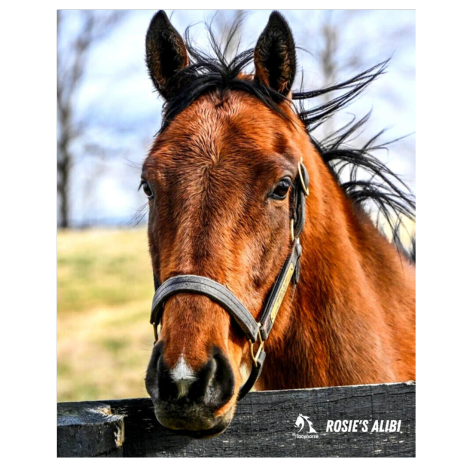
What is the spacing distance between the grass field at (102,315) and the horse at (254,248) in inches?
202

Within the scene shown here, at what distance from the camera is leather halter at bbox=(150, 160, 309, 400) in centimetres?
244

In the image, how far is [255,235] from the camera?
274 centimetres

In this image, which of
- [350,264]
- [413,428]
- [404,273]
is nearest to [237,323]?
[413,428]

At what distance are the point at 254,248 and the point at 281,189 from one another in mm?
355

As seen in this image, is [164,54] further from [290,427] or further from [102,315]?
[102,315]

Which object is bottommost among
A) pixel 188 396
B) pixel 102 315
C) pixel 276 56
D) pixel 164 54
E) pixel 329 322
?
pixel 188 396

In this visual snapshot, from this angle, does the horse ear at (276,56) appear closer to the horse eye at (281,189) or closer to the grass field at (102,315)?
the horse eye at (281,189)

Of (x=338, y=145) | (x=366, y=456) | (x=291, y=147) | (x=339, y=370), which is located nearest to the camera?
(x=366, y=456)

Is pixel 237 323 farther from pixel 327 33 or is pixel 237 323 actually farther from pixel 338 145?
pixel 327 33

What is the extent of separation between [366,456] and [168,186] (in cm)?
153

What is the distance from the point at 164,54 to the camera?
338 cm
